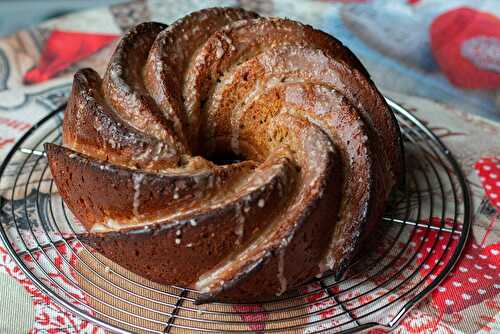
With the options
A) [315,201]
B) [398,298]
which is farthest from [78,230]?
[398,298]

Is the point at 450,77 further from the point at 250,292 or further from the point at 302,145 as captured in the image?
the point at 250,292

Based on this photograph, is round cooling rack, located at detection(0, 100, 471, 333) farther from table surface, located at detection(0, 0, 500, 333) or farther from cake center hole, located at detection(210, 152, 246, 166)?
cake center hole, located at detection(210, 152, 246, 166)

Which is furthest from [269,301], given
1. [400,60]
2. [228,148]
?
[400,60]

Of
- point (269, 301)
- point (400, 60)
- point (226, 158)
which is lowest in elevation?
point (269, 301)

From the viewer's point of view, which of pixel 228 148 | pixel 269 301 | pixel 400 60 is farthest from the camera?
pixel 400 60

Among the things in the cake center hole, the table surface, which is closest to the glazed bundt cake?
the cake center hole

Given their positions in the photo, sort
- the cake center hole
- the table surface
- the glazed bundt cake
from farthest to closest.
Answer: the table surface
the cake center hole
the glazed bundt cake

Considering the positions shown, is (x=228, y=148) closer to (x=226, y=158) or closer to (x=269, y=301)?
(x=226, y=158)
